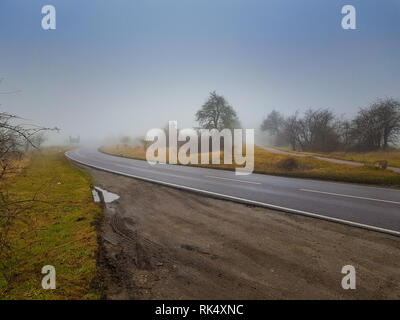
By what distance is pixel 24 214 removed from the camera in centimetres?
717

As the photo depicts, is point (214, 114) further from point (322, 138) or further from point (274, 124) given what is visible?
point (274, 124)

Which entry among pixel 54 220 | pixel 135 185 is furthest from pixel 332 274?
pixel 135 185

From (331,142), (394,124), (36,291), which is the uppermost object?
(394,124)

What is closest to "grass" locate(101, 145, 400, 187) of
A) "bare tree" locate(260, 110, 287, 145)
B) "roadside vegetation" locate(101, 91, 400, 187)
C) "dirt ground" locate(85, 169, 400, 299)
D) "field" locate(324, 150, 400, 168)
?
"roadside vegetation" locate(101, 91, 400, 187)

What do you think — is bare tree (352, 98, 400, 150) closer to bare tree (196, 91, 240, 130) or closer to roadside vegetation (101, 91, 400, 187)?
roadside vegetation (101, 91, 400, 187)

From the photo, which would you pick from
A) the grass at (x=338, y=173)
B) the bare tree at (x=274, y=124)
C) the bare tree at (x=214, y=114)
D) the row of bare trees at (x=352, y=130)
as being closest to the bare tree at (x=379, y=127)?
the row of bare trees at (x=352, y=130)

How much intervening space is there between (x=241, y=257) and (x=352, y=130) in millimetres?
33185

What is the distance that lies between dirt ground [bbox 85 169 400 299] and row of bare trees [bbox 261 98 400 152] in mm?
29341

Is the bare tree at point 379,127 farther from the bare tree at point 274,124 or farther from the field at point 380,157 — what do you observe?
the bare tree at point 274,124

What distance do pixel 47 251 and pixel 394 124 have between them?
36830 mm

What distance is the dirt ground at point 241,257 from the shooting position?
3.26 metres

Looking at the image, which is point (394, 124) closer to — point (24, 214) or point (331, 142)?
point (331, 142)

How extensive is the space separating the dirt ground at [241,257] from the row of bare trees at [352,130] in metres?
29.3

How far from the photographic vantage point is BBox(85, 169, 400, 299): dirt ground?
3.26 metres
